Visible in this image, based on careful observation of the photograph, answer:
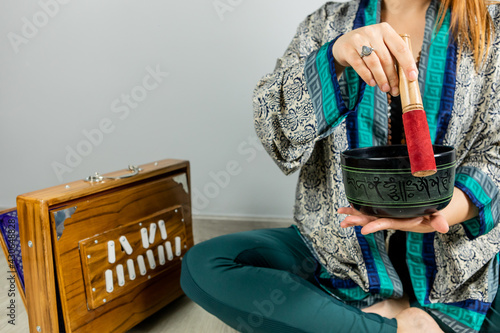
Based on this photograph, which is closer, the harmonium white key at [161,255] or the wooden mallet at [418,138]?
the wooden mallet at [418,138]

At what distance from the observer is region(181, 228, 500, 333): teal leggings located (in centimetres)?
78

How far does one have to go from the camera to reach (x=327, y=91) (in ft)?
2.41

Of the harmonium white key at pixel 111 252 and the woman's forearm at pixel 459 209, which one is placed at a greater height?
Result: the woman's forearm at pixel 459 209

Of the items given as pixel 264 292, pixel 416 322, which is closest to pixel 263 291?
pixel 264 292

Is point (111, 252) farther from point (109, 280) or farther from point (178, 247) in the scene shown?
point (178, 247)

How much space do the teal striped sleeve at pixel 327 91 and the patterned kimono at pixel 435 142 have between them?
0.6 inches

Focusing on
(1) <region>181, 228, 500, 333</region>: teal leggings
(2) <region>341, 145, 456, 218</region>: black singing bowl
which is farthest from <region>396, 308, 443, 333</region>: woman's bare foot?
(2) <region>341, 145, 456, 218</region>: black singing bowl

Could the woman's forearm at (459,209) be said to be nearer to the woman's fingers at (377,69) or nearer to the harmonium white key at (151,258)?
the woman's fingers at (377,69)

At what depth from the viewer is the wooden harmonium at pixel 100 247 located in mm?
820

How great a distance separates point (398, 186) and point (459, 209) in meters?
0.27

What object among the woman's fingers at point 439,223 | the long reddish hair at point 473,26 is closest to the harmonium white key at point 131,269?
the woman's fingers at point 439,223

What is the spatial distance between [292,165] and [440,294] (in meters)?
0.40

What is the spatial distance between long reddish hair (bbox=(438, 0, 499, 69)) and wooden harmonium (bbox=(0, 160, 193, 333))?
Answer: 705 mm

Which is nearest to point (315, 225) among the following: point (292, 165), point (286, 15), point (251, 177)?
point (292, 165)
